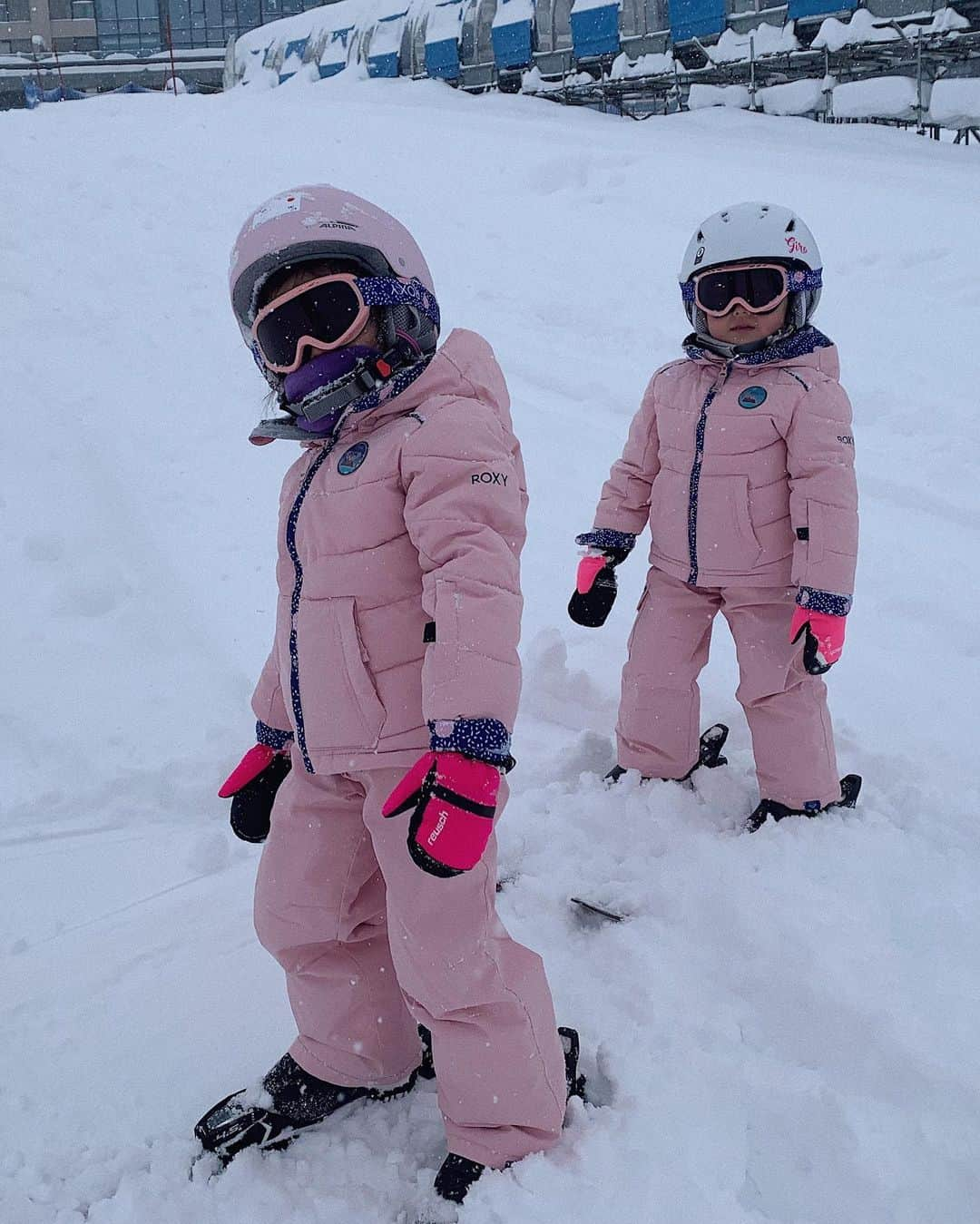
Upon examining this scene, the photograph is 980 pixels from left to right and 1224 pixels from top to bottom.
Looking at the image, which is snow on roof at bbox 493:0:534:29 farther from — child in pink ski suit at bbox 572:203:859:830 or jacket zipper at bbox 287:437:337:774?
jacket zipper at bbox 287:437:337:774

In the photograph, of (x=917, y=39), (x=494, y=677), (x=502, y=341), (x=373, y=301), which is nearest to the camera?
(x=494, y=677)

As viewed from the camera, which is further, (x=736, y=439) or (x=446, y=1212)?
(x=736, y=439)

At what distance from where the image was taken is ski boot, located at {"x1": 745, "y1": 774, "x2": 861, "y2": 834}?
2.98 m

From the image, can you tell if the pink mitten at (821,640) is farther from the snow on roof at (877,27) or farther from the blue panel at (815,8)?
the blue panel at (815,8)

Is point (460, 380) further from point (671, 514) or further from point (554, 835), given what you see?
point (554, 835)

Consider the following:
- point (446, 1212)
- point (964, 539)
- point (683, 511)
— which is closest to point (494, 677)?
point (446, 1212)

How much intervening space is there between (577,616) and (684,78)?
58.1ft

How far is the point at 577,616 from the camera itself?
3244 mm

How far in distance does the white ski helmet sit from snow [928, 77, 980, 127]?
1310 cm

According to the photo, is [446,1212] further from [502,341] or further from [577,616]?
[502,341]

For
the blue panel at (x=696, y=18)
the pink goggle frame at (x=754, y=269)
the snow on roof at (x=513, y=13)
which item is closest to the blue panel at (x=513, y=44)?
the snow on roof at (x=513, y=13)

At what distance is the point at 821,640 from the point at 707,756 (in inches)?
32.1

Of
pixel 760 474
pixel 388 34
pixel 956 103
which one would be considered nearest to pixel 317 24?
pixel 388 34

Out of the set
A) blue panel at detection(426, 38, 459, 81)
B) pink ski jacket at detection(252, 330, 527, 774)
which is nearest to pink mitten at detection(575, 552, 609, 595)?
pink ski jacket at detection(252, 330, 527, 774)
